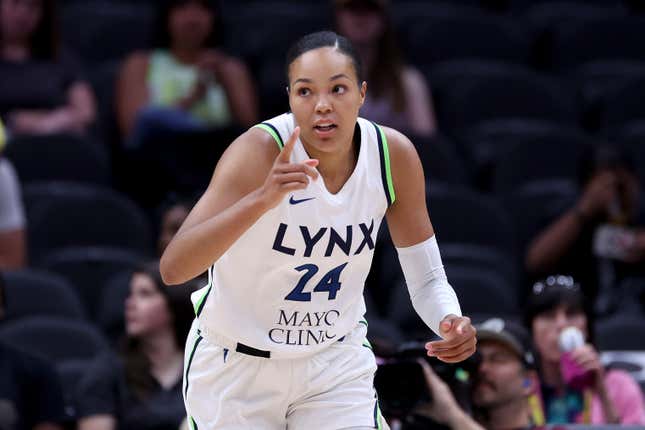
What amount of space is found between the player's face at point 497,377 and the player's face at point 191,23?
9.38ft

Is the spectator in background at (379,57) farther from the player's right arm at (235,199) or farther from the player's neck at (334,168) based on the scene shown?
the player's right arm at (235,199)

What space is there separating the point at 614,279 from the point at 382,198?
3334mm

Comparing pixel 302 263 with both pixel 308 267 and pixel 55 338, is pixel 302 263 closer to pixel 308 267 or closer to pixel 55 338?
pixel 308 267

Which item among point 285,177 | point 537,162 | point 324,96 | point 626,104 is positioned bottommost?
point 285,177

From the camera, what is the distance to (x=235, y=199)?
9.75ft

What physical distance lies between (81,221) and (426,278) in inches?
121

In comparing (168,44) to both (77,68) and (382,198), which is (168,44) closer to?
(77,68)

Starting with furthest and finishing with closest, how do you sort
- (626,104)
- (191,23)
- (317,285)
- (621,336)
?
(626,104)
(191,23)
(621,336)
(317,285)

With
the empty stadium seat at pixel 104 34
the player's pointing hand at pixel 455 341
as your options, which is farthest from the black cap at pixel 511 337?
the empty stadium seat at pixel 104 34

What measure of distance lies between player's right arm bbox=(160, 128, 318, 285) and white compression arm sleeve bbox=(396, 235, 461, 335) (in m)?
0.50

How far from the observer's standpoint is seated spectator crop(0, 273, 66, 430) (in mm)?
4590

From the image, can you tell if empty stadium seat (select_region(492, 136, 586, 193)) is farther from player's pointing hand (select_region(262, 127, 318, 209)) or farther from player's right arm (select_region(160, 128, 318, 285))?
player's pointing hand (select_region(262, 127, 318, 209))

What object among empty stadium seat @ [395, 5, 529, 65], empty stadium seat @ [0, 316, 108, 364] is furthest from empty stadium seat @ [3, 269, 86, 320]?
empty stadium seat @ [395, 5, 529, 65]

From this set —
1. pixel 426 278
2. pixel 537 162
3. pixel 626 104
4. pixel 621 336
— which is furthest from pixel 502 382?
Answer: pixel 626 104
